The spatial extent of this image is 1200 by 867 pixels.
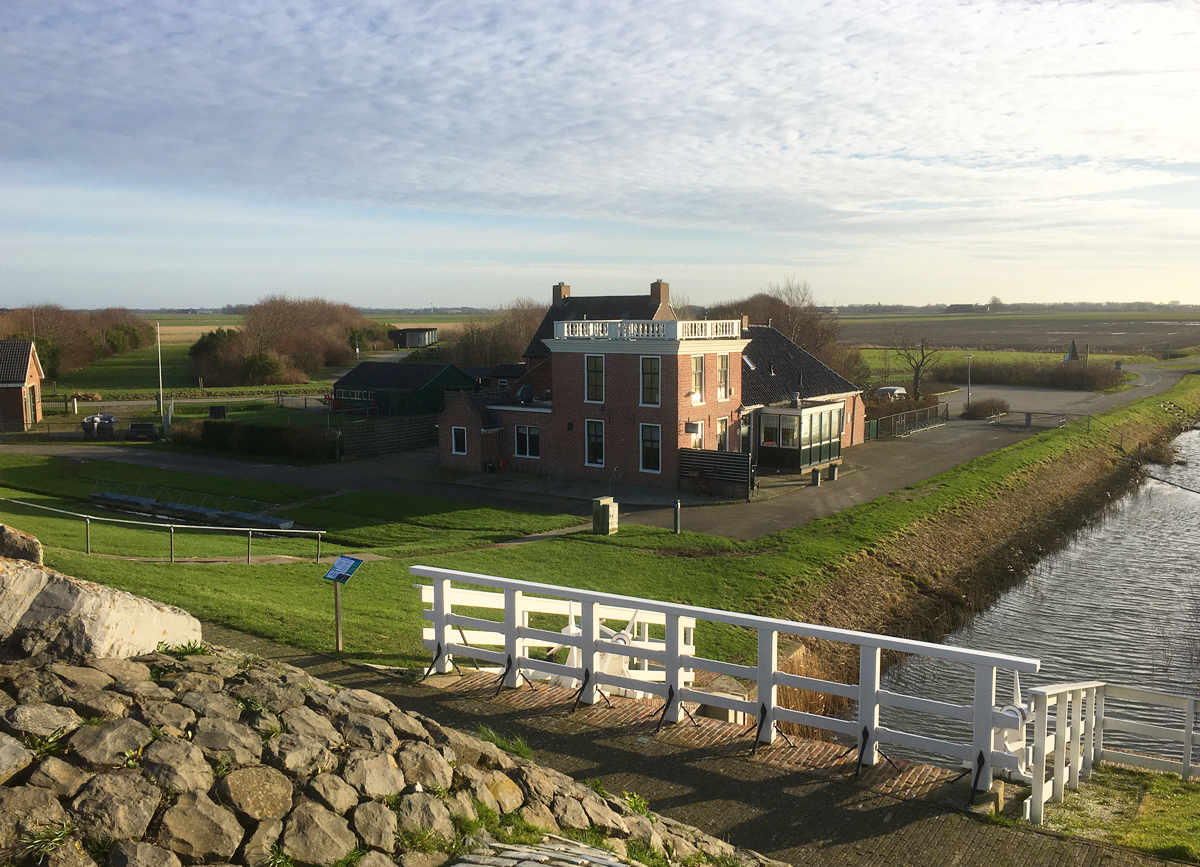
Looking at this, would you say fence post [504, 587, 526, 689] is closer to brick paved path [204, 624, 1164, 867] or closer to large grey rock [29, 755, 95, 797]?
brick paved path [204, 624, 1164, 867]

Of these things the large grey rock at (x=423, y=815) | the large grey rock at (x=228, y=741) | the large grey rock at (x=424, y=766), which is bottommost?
the large grey rock at (x=423, y=815)

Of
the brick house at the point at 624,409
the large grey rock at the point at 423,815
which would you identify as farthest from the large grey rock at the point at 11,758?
the brick house at the point at 624,409

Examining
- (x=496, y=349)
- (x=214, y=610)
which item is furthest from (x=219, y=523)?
(x=496, y=349)

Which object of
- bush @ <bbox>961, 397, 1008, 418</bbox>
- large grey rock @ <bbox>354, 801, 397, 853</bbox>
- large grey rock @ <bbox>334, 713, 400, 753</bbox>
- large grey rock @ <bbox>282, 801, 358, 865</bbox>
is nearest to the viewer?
large grey rock @ <bbox>282, 801, 358, 865</bbox>

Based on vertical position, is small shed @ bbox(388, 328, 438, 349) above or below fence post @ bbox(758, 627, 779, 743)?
above

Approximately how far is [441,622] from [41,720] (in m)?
5.16

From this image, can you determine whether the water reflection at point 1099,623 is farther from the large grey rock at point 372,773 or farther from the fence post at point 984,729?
the large grey rock at point 372,773

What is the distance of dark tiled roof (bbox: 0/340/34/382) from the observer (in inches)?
1965

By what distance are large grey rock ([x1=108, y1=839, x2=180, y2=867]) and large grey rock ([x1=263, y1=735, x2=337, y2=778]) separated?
848 mm

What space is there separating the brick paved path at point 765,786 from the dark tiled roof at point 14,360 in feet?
165

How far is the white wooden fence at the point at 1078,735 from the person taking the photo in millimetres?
7094

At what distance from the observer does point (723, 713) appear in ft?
32.3

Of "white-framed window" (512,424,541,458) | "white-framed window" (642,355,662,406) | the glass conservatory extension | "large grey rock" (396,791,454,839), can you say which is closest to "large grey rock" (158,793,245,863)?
"large grey rock" (396,791,454,839)

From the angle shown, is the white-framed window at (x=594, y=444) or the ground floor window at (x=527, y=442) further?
the ground floor window at (x=527, y=442)
